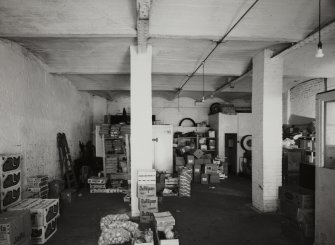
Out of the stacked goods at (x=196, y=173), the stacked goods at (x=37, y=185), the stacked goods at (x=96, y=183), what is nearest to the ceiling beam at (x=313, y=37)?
the stacked goods at (x=196, y=173)

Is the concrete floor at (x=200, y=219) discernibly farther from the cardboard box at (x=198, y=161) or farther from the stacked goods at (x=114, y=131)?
the stacked goods at (x=114, y=131)

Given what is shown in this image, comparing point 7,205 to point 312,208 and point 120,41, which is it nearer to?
point 120,41

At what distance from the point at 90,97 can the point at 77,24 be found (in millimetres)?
7194

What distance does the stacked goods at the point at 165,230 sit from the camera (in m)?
3.19

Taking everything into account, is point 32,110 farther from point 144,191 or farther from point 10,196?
point 144,191

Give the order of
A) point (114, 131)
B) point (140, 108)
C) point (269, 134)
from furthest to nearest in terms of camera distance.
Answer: point (114, 131)
point (269, 134)
point (140, 108)

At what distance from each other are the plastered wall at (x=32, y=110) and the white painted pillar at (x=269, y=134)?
527cm

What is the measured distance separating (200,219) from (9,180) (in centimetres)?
365

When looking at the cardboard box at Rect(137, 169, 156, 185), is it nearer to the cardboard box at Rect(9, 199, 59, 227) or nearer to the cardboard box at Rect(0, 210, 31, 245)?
the cardboard box at Rect(9, 199, 59, 227)

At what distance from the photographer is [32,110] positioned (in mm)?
5637

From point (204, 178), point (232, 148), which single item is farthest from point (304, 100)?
point (204, 178)

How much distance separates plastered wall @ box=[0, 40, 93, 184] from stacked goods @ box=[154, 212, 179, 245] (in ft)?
10.6

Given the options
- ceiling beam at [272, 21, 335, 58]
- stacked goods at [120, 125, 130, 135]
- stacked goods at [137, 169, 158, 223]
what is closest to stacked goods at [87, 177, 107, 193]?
stacked goods at [120, 125, 130, 135]

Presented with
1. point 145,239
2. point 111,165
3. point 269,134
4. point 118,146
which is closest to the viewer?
point 145,239
